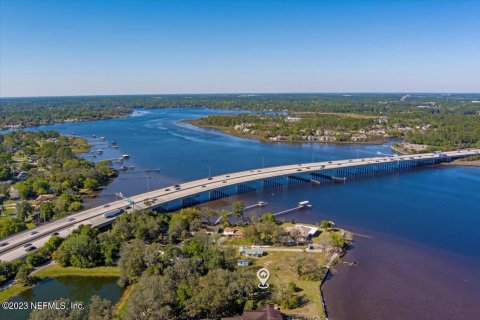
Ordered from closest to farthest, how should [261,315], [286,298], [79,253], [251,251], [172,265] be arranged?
[261,315] < [286,298] < [172,265] < [79,253] < [251,251]

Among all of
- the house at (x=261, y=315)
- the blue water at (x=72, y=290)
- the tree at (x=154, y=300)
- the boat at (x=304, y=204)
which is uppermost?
the tree at (x=154, y=300)

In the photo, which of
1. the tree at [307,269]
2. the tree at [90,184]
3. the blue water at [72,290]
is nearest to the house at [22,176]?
the tree at [90,184]

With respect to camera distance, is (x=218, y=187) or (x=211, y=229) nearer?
(x=211, y=229)

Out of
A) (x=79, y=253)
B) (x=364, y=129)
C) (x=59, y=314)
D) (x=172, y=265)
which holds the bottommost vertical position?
(x=79, y=253)

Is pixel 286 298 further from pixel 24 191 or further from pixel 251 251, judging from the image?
pixel 24 191

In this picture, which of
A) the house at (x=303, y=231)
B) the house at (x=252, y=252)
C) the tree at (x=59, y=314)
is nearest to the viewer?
the tree at (x=59, y=314)

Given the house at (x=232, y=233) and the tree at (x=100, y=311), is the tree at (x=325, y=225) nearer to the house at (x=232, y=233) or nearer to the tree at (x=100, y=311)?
the house at (x=232, y=233)

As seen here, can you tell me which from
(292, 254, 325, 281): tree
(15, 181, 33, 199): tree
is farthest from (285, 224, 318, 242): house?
(15, 181, 33, 199): tree

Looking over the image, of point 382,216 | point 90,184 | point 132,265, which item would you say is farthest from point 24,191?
point 382,216

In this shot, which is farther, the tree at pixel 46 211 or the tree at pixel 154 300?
the tree at pixel 46 211
